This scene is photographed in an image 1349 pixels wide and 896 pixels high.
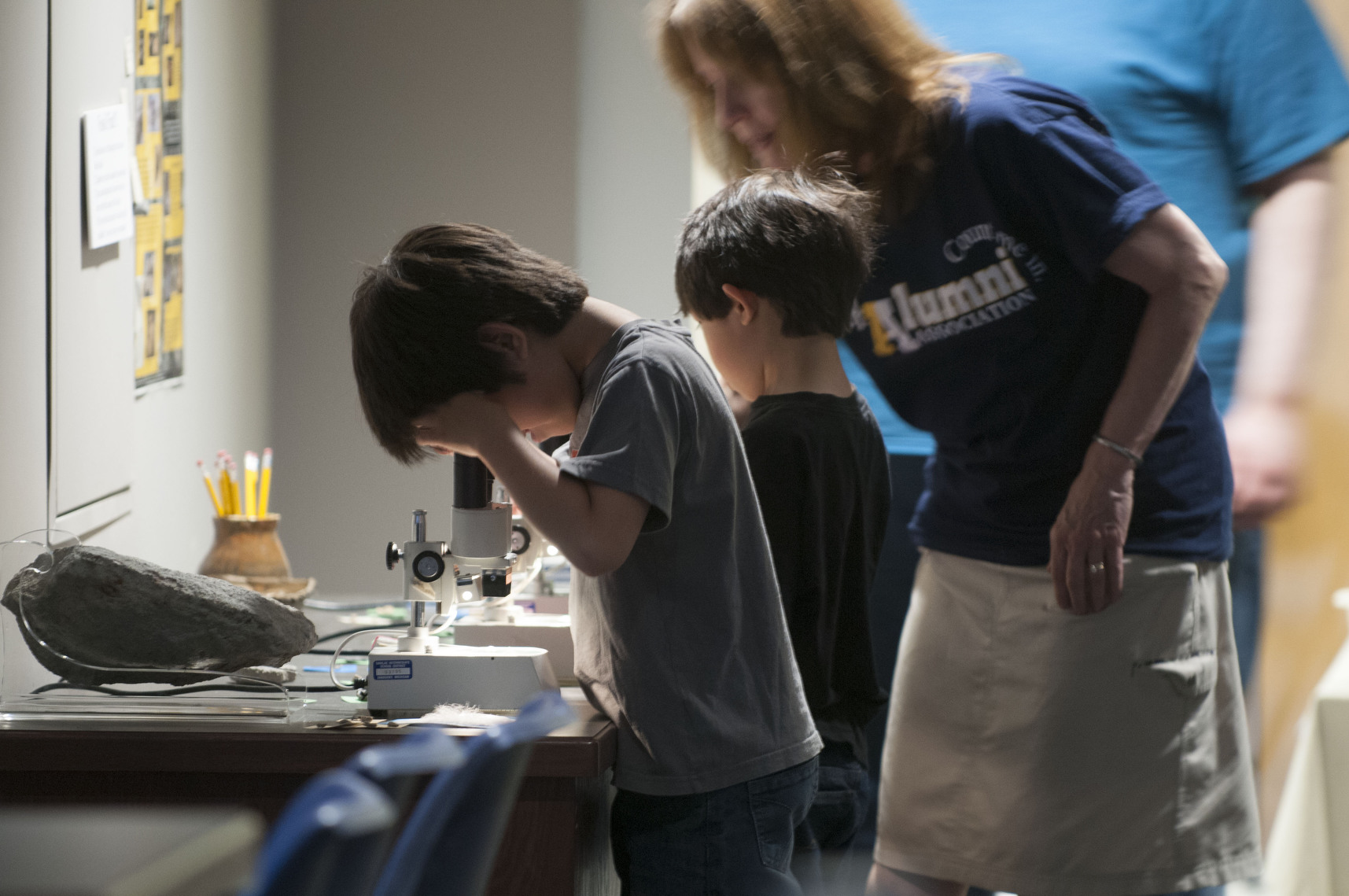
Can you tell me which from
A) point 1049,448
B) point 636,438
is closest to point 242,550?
point 636,438

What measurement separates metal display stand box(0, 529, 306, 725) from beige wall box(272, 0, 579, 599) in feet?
5.93

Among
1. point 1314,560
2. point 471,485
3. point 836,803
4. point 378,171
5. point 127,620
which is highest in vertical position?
point 378,171

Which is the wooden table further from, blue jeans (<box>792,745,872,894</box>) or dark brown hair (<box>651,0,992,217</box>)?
dark brown hair (<box>651,0,992,217</box>)

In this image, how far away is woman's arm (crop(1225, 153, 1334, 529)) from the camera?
182 centimetres

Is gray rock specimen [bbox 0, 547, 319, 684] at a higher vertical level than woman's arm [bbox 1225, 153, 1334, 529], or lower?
lower

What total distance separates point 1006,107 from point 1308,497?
127cm

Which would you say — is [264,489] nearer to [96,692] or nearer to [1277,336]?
[96,692]

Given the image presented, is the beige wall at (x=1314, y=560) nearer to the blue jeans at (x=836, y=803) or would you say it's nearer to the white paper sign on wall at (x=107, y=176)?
the blue jeans at (x=836, y=803)

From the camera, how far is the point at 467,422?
1.19m

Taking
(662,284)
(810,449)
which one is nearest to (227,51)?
(662,284)

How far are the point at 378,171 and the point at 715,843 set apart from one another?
2292 millimetres

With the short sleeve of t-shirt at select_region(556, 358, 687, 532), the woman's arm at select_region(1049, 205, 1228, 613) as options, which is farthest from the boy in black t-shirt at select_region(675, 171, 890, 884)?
the short sleeve of t-shirt at select_region(556, 358, 687, 532)

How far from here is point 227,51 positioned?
8.83 ft

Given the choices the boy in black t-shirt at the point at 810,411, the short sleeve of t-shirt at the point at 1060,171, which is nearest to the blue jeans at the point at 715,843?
the boy in black t-shirt at the point at 810,411
